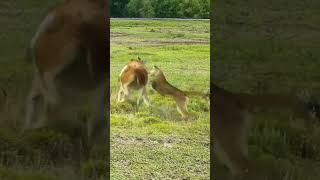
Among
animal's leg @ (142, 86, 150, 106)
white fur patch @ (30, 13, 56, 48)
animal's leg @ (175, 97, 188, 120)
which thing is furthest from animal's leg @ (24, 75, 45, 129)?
animal's leg @ (175, 97, 188, 120)

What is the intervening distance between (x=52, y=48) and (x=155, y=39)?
624 mm

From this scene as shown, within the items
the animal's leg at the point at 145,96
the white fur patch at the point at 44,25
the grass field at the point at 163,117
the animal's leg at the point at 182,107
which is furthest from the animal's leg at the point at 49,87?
the animal's leg at the point at 182,107

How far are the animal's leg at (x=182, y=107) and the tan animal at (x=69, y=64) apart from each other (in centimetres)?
45

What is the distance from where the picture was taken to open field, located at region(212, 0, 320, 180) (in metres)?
3.74

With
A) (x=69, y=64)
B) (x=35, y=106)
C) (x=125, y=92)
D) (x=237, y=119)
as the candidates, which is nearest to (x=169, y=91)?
(x=125, y=92)

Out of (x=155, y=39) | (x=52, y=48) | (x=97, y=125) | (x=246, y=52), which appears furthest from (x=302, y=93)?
(x=52, y=48)

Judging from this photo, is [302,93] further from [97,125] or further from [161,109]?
[97,125]

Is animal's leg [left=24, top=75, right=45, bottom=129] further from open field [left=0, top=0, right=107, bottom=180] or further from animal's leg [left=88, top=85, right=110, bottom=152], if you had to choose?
animal's leg [left=88, top=85, right=110, bottom=152]

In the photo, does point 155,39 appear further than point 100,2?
Yes

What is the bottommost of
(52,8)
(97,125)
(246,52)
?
(97,125)

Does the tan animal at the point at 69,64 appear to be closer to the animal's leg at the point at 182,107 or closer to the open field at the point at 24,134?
the open field at the point at 24,134

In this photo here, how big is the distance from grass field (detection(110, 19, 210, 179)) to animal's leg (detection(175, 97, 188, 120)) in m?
0.03

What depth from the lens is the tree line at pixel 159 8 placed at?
3.91m

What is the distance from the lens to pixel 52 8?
12.4 ft
